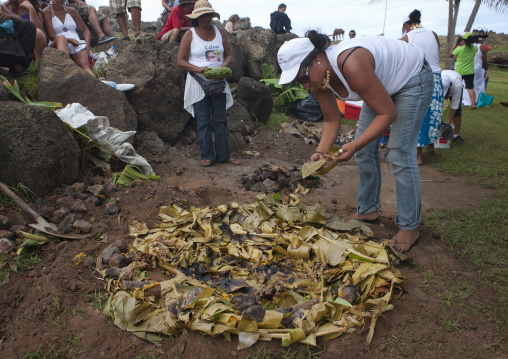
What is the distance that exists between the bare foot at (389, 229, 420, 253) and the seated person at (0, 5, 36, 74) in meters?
5.23

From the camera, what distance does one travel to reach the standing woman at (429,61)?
498 centimetres

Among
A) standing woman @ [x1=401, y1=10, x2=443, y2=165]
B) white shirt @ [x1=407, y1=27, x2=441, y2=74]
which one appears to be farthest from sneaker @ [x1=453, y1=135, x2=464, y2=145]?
white shirt @ [x1=407, y1=27, x2=441, y2=74]

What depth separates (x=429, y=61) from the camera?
501cm

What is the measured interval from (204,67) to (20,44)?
2.54 m

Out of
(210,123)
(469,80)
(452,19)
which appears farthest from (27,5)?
(452,19)

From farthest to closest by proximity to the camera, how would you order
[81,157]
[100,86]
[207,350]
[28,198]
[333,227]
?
[100,86] < [81,157] < [28,198] < [333,227] < [207,350]

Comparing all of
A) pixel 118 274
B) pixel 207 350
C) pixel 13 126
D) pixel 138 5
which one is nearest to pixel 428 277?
pixel 207 350

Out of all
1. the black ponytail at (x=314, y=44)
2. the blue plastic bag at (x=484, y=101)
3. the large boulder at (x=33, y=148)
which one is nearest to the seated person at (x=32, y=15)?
the large boulder at (x=33, y=148)

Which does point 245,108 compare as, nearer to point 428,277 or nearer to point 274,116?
point 274,116

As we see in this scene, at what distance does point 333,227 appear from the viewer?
10.2 feet

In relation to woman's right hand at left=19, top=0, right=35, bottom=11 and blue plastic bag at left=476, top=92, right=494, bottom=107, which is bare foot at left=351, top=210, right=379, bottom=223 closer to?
woman's right hand at left=19, top=0, right=35, bottom=11

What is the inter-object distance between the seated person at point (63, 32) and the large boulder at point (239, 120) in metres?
2.33

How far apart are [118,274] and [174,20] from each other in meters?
5.87

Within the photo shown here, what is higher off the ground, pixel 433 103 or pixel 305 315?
pixel 433 103
